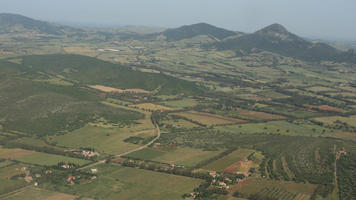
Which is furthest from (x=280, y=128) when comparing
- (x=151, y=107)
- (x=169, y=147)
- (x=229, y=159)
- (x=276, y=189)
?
(x=276, y=189)

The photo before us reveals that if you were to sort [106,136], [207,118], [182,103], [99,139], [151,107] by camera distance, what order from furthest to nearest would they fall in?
[182,103] → [151,107] → [207,118] → [106,136] → [99,139]

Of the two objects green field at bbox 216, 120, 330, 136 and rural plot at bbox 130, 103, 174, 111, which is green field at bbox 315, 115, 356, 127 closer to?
green field at bbox 216, 120, 330, 136

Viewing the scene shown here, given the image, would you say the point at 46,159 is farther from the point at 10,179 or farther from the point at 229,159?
the point at 229,159

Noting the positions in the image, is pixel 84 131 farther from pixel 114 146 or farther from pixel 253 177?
pixel 253 177

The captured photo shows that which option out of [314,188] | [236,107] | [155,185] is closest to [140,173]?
[155,185]

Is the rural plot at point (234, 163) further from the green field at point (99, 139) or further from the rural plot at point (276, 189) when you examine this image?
the green field at point (99, 139)

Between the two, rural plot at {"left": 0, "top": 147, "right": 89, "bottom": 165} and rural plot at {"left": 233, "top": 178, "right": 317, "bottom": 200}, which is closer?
rural plot at {"left": 233, "top": 178, "right": 317, "bottom": 200}

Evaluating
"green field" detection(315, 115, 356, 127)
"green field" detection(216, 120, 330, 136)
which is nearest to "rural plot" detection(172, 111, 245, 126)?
"green field" detection(216, 120, 330, 136)
